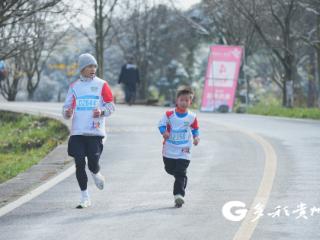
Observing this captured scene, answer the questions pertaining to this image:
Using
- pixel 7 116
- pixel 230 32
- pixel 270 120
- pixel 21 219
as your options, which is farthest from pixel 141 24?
pixel 21 219

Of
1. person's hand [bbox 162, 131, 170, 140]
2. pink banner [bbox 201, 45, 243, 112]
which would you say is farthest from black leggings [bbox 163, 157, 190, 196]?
pink banner [bbox 201, 45, 243, 112]

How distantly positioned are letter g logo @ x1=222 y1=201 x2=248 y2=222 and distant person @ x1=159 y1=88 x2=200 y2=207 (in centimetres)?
57

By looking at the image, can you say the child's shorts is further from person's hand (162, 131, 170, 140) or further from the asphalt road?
person's hand (162, 131, 170, 140)

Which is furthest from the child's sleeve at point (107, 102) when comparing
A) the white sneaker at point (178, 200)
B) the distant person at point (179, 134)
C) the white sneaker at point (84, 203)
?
the white sneaker at point (178, 200)

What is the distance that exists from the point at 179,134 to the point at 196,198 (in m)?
0.81

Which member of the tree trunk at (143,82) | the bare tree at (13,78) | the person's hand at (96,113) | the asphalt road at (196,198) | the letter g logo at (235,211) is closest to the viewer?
the asphalt road at (196,198)

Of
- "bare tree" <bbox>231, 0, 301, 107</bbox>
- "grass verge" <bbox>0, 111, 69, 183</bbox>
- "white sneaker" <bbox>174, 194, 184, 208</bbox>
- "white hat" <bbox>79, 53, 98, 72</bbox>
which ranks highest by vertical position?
"bare tree" <bbox>231, 0, 301, 107</bbox>

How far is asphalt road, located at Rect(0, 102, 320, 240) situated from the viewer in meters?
9.02

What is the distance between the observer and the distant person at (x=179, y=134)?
10781 mm

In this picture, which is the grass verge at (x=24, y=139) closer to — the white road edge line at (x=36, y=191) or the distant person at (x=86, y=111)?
the white road edge line at (x=36, y=191)

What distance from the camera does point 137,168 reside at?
14570 millimetres

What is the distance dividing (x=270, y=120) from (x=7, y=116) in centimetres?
875

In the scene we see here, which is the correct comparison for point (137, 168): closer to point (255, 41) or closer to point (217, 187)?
point (217, 187)

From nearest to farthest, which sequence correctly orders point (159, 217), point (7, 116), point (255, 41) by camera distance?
1. point (159, 217)
2. point (7, 116)
3. point (255, 41)
